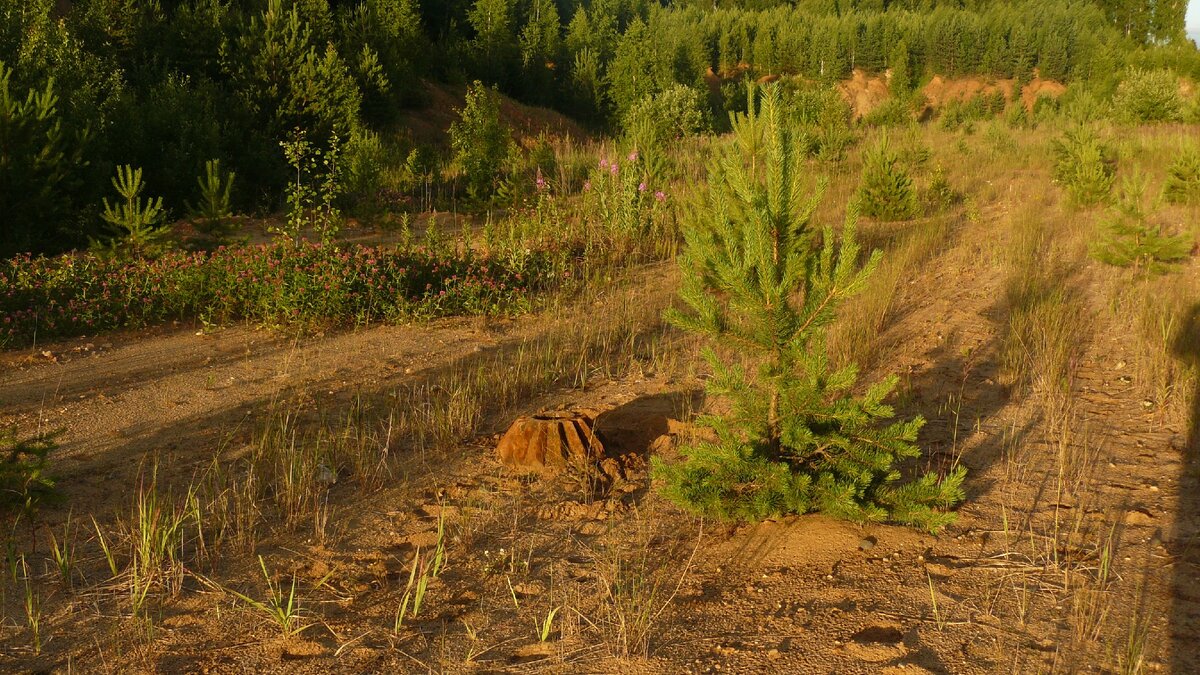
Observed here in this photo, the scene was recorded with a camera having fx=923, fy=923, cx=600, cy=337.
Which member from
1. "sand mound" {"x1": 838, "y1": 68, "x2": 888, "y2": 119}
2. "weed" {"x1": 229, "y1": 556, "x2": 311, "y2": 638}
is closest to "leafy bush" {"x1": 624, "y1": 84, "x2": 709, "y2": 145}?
"weed" {"x1": 229, "y1": 556, "x2": 311, "y2": 638}

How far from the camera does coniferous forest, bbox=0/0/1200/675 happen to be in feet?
9.25

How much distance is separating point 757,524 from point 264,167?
502 inches

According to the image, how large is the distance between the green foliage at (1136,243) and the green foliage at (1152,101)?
15139 mm

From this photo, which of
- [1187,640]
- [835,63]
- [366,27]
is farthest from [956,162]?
[835,63]

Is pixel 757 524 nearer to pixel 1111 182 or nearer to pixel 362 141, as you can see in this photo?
pixel 1111 182

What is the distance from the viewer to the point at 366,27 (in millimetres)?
25656

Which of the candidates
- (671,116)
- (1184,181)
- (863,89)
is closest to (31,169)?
(1184,181)

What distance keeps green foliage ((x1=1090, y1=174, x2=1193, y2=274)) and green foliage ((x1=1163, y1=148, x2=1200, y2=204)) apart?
10.2 feet

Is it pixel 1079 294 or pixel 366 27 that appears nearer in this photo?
pixel 1079 294

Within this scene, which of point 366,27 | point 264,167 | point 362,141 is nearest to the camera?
point 362,141

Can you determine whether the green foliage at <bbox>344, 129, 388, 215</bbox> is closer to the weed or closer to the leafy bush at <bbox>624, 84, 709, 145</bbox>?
the leafy bush at <bbox>624, 84, 709, 145</bbox>

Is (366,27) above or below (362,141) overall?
above

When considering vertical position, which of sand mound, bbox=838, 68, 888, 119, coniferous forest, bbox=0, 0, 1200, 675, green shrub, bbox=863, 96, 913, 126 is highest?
coniferous forest, bbox=0, 0, 1200, 675

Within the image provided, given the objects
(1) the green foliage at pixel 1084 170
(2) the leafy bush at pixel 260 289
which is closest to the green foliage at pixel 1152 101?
(1) the green foliage at pixel 1084 170
